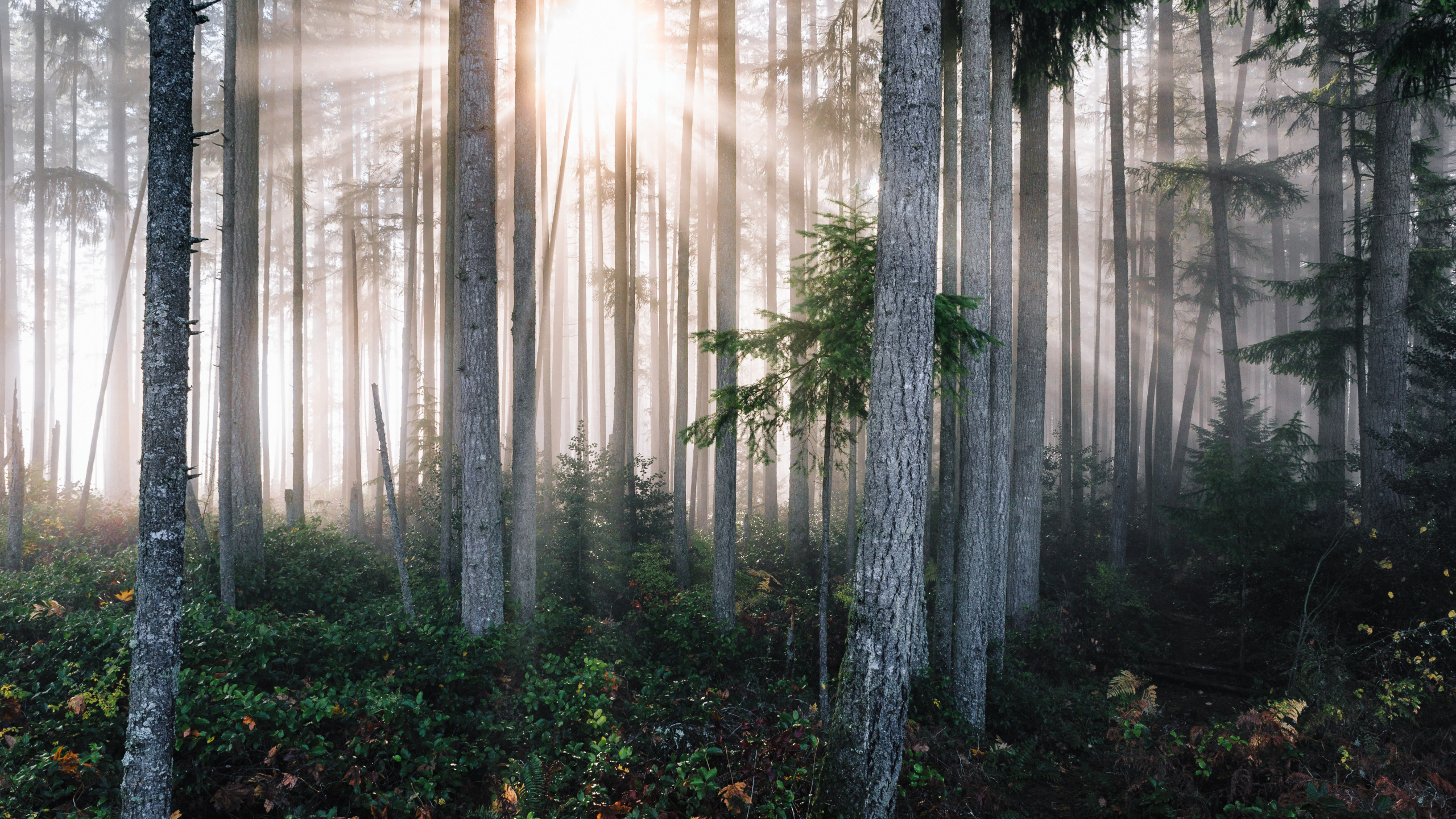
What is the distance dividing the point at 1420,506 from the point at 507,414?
30699 mm

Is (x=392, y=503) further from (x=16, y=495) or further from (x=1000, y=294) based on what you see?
(x=1000, y=294)

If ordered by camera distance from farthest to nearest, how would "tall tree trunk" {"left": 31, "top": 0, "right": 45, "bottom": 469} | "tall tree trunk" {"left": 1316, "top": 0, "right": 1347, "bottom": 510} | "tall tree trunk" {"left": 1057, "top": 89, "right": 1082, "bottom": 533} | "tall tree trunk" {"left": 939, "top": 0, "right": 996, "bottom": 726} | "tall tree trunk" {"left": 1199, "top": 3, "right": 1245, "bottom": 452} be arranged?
1. "tall tree trunk" {"left": 31, "top": 0, "right": 45, "bottom": 469}
2. "tall tree trunk" {"left": 1057, "top": 89, "right": 1082, "bottom": 533}
3. "tall tree trunk" {"left": 1199, "top": 3, "right": 1245, "bottom": 452}
4. "tall tree trunk" {"left": 1316, "top": 0, "right": 1347, "bottom": 510}
5. "tall tree trunk" {"left": 939, "top": 0, "right": 996, "bottom": 726}

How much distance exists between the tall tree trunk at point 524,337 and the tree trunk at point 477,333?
959 mm

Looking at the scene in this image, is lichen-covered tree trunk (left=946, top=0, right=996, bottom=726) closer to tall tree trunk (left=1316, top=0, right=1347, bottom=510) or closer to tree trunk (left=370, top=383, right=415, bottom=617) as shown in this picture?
tree trunk (left=370, top=383, right=415, bottom=617)

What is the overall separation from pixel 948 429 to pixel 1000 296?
2.11 m

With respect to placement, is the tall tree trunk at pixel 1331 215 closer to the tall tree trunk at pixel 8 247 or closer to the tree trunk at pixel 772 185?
the tree trunk at pixel 772 185

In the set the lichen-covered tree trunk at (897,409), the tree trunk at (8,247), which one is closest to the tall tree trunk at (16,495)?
the lichen-covered tree trunk at (897,409)

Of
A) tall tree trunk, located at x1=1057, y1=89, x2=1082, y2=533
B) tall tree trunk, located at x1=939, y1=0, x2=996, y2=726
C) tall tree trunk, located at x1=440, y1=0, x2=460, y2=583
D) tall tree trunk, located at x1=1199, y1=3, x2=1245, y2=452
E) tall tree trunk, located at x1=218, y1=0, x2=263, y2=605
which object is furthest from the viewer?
tall tree trunk, located at x1=1057, y1=89, x2=1082, y2=533

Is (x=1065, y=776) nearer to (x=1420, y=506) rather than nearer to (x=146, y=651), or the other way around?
(x=1420, y=506)

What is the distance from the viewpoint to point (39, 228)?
19.5 metres

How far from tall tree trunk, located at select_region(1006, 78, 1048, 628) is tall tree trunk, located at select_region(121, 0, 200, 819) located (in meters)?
10.6

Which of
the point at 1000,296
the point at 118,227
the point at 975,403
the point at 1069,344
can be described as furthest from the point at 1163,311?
the point at 118,227

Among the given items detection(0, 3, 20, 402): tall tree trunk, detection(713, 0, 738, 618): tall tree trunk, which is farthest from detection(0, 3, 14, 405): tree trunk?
detection(713, 0, 738, 618): tall tree trunk

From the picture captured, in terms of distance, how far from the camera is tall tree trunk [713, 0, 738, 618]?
9.74 meters
